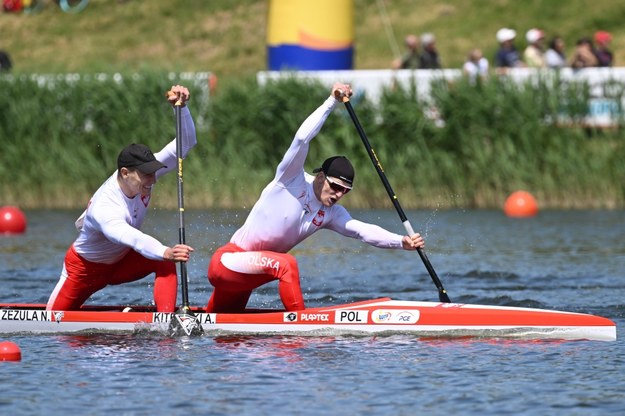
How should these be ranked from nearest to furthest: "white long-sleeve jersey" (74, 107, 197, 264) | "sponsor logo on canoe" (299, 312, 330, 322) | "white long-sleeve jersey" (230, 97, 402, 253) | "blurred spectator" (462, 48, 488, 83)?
"white long-sleeve jersey" (74, 107, 197, 264) < "white long-sleeve jersey" (230, 97, 402, 253) < "sponsor logo on canoe" (299, 312, 330, 322) < "blurred spectator" (462, 48, 488, 83)

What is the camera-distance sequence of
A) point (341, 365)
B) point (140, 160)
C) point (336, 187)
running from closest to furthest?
point (341, 365), point (140, 160), point (336, 187)

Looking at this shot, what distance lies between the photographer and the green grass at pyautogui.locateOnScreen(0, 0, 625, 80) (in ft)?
134

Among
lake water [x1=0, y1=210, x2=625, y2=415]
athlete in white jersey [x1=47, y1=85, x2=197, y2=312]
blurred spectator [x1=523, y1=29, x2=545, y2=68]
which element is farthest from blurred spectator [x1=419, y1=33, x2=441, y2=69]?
athlete in white jersey [x1=47, y1=85, x2=197, y2=312]

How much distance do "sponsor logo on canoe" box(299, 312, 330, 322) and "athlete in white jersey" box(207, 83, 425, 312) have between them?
100mm

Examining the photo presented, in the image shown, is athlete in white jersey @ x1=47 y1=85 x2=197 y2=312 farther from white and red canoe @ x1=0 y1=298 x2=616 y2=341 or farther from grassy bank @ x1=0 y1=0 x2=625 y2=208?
grassy bank @ x1=0 y1=0 x2=625 y2=208

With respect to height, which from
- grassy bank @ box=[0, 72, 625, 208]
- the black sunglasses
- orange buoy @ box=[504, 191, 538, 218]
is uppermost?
grassy bank @ box=[0, 72, 625, 208]

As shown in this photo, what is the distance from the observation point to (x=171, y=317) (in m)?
12.9

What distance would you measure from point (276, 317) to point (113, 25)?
37.3 m

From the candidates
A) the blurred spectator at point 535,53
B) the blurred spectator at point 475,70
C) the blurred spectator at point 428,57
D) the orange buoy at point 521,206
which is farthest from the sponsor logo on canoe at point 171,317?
the blurred spectator at point 428,57

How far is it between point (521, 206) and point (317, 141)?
3907 mm

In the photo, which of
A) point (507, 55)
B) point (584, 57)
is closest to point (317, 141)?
point (507, 55)

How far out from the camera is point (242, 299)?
527 inches

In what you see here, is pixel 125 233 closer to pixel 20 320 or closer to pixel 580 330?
pixel 20 320

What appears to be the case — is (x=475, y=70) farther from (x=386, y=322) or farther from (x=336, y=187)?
(x=336, y=187)
